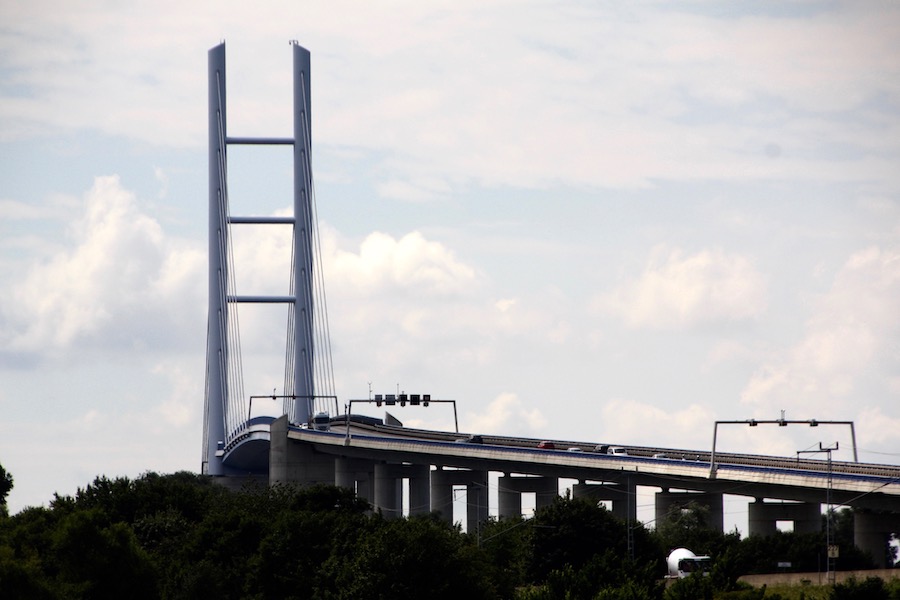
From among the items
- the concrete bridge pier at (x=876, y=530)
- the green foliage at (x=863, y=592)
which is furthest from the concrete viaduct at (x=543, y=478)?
the green foliage at (x=863, y=592)

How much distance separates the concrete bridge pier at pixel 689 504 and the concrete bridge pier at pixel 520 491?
16901mm

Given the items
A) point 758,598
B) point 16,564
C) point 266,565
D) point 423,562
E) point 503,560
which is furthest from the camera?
point 503,560

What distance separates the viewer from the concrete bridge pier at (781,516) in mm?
115125

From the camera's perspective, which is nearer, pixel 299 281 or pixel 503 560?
pixel 503 560

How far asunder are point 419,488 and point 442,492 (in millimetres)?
8592

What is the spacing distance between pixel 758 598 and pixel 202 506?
222 feet

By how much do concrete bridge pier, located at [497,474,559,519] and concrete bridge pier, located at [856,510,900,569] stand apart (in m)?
40.5

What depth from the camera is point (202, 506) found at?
133 metres

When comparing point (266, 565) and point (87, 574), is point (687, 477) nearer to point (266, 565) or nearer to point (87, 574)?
point (266, 565)

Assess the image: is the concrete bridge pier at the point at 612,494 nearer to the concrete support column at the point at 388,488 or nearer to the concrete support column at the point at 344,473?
the concrete support column at the point at 388,488

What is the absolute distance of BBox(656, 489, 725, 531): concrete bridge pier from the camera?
121m

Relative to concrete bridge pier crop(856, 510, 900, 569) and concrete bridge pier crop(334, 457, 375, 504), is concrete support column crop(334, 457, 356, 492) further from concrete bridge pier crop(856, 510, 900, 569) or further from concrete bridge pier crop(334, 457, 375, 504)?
concrete bridge pier crop(856, 510, 900, 569)

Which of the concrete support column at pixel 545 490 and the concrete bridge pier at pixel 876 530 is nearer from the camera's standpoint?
the concrete bridge pier at pixel 876 530

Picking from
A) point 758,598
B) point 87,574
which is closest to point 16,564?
→ point 87,574
